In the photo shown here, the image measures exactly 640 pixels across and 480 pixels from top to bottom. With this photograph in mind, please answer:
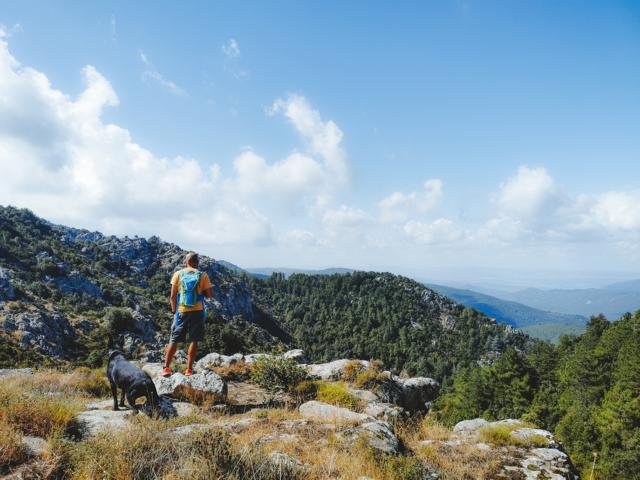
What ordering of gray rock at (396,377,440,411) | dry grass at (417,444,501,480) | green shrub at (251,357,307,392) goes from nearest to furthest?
dry grass at (417,444,501,480)
green shrub at (251,357,307,392)
gray rock at (396,377,440,411)

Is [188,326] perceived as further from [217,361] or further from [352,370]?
[352,370]

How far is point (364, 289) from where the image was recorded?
188m

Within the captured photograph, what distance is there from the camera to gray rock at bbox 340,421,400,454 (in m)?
5.58

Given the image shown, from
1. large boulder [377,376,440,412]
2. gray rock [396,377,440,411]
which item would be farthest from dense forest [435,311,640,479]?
large boulder [377,376,440,412]

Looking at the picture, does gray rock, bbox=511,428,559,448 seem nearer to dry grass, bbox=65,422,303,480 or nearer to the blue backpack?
dry grass, bbox=65,422,303,480

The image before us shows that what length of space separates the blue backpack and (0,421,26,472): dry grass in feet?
14.2

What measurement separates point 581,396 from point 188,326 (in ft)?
164

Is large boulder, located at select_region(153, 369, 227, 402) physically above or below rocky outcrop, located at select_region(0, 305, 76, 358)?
above

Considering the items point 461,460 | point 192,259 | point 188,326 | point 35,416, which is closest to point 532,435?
point 461,460

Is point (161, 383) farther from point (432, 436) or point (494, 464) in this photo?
point (494, 464)

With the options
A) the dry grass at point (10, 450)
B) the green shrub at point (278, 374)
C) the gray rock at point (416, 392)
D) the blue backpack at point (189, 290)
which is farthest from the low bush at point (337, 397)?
the dry grass at point (10, 450)

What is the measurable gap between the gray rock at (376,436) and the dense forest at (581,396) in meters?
14.9

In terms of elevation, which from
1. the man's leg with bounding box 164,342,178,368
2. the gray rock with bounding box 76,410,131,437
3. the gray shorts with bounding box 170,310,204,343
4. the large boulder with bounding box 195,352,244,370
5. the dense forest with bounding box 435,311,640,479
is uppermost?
the gray shorts with bounding box 170,310,204,343

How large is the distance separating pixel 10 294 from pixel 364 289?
155584 millimetres
